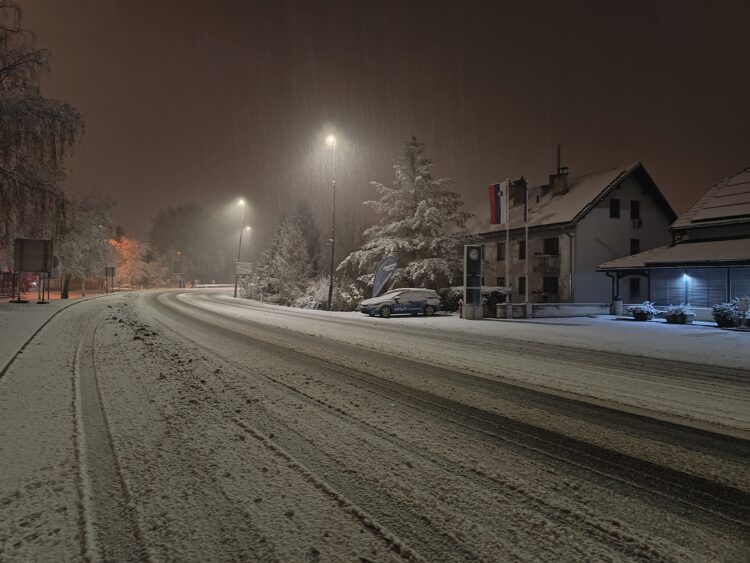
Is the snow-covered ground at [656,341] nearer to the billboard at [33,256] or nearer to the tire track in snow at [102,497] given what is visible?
the tire track in snow at [102,497]

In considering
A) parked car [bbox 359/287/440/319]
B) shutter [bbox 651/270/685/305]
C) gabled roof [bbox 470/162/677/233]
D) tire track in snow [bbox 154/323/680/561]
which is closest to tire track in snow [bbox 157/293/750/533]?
tire track in snow [bbox 154/323/680/561]

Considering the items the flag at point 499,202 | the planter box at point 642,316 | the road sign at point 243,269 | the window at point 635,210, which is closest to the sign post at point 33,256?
the road sign at point 243,269

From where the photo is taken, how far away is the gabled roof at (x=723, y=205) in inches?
1011

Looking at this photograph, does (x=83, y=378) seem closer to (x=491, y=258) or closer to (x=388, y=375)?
(x=388, y=375)

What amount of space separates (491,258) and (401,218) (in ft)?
33.4

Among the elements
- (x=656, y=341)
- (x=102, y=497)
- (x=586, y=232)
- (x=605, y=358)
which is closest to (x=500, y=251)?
(x=586, y=232)

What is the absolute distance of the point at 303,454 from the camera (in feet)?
14.2

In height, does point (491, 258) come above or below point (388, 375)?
above

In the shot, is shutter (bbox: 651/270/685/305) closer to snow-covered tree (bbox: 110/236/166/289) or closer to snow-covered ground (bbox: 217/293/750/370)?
snow-covered ground (bbox: 217/293/750/370)

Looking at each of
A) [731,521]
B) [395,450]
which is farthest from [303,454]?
[731,521]

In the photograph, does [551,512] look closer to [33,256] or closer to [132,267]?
[33,256]

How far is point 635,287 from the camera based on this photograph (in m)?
33.3

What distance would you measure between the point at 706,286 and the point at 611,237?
9.59 metres

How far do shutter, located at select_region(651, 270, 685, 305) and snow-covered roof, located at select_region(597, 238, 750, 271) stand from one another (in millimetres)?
1263
